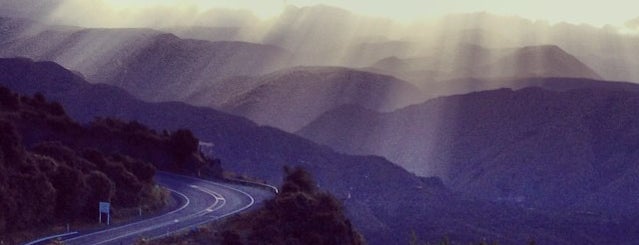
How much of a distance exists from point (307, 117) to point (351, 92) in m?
12.1

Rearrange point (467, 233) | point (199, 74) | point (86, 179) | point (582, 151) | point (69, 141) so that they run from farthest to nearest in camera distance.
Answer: point (199, 74) < point (582, 151) < point (467, 233) < point (69, 141) < point (86, 179)

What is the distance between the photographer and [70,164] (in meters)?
39.5

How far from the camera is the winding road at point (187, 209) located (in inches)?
1273

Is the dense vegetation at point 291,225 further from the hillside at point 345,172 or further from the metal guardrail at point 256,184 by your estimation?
the hillside at point 345,172

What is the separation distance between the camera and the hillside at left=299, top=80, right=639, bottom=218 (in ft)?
418

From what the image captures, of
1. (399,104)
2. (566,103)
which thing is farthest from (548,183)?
(399,104)

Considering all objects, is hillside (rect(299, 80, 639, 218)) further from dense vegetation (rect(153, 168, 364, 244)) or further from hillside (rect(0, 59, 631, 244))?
dense vegetation (rect(153, 168, 364, 244))

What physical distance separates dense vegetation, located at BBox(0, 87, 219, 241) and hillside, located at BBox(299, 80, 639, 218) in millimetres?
63890

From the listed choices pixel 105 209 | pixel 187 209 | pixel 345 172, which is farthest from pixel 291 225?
pixel 345 172

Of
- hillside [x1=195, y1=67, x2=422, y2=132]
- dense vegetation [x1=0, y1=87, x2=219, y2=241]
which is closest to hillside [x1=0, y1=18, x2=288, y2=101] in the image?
hillside [x1=195, y1=67, x2=422, y2=132]

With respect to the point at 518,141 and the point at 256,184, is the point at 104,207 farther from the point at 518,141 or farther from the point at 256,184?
the point at 518,141

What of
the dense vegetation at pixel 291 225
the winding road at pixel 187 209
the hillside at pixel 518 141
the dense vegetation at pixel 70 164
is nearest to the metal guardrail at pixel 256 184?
the winding road at pixel 187 209

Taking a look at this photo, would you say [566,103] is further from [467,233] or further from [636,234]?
[467,233]

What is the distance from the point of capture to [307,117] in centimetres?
16025
